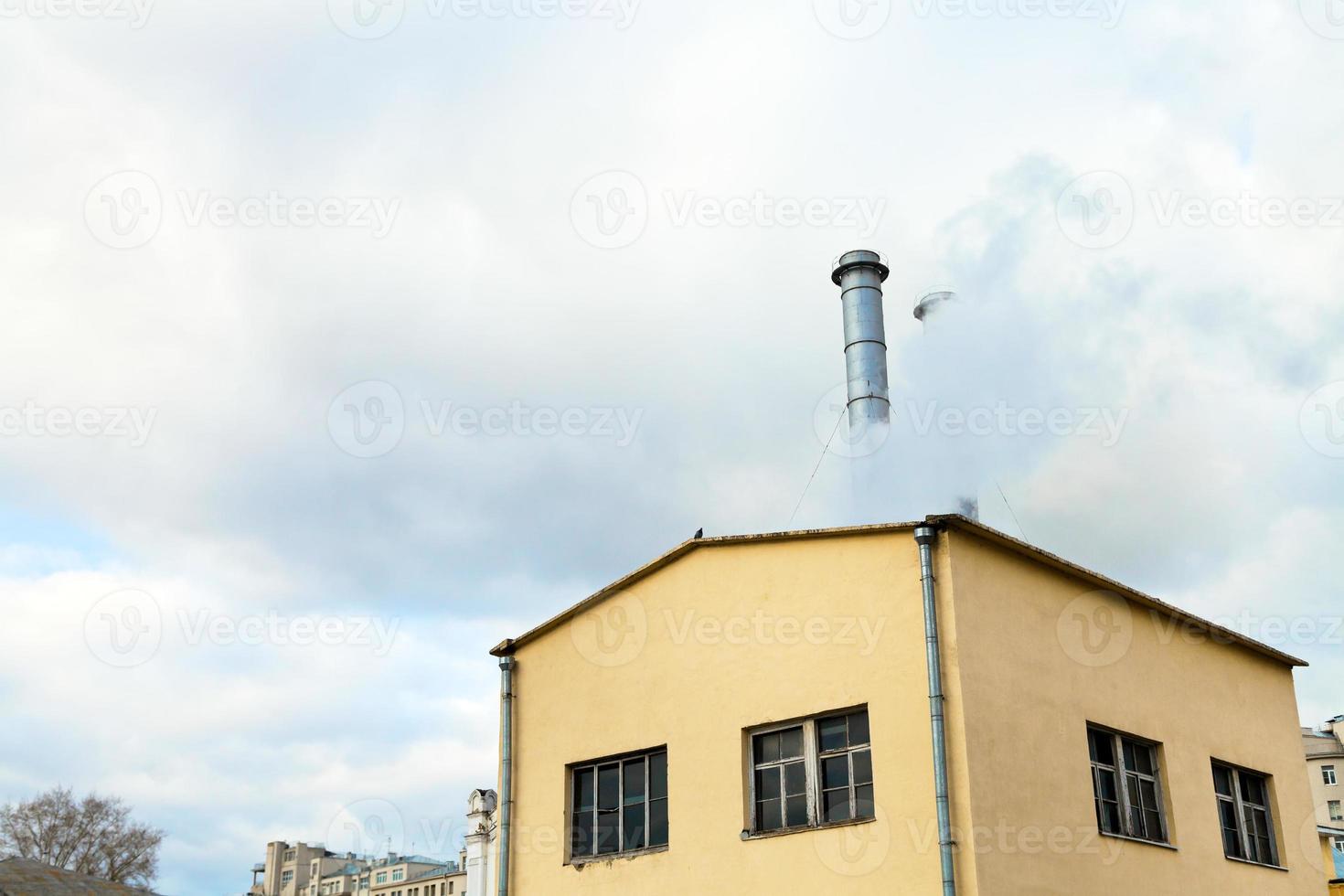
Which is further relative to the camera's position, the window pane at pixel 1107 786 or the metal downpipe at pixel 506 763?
the metal downpipe at pixel 506 763

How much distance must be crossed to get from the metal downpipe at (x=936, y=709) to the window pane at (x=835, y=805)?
1.19m

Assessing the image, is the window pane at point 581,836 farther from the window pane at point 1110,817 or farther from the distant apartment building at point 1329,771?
the distant apartment building at point 1329,771

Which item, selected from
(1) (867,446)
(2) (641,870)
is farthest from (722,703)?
(1) (867,446)

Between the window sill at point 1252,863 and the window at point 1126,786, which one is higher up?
the window at point 1126,786

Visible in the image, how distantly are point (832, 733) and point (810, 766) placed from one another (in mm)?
431

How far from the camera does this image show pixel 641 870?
14703 mm

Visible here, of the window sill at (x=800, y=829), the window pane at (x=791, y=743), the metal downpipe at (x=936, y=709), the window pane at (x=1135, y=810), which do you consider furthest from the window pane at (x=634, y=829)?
the window pane at (x=1135, y=810)

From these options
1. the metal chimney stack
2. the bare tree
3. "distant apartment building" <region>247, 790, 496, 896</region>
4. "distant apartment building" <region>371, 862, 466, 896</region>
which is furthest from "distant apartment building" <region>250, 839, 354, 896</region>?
the metal chimney stack

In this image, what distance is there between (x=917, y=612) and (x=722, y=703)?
267 centimetres

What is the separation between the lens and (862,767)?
13289 millimetres

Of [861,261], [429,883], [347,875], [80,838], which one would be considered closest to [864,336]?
[861,261]

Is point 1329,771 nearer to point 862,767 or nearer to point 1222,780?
point 1222,780

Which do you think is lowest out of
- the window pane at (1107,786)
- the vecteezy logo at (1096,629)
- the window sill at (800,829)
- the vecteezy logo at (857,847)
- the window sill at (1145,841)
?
the vecteezy logo at (857,847)

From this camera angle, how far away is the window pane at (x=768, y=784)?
13.9 meters
